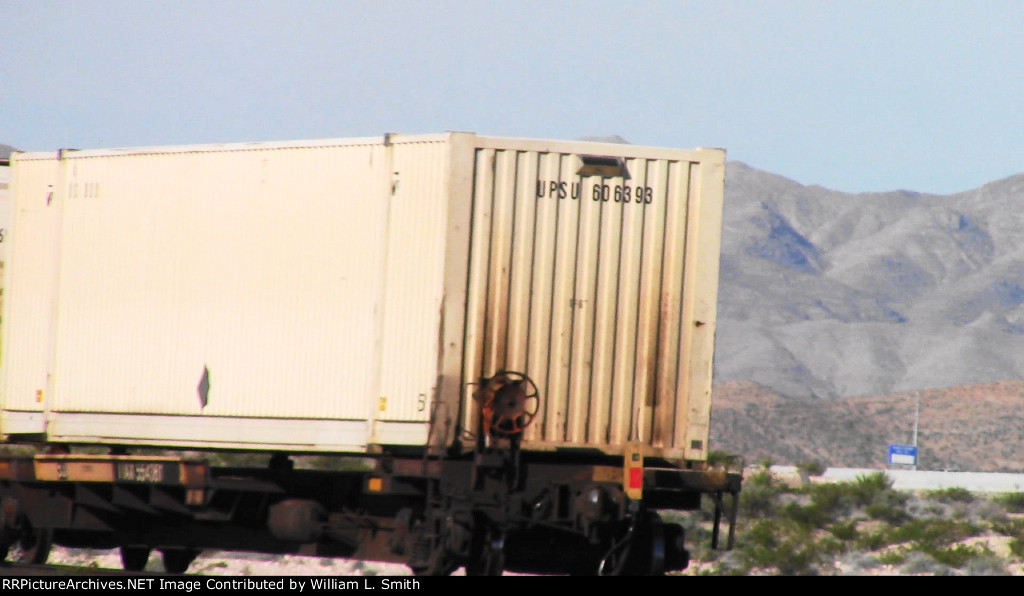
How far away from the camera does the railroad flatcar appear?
10.7m

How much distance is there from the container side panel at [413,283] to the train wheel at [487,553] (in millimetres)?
1050

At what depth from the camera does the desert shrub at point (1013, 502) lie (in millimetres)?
23805

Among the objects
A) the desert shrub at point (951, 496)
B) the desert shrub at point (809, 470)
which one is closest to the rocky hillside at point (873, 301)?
the desert shrub at point (809, 470)

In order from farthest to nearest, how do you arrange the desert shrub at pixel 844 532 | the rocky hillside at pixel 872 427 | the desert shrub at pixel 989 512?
the rocky hillside at pixel 872 427 → the desert shrub at pixel 989 512 → the desert shrub at pixel 844 532

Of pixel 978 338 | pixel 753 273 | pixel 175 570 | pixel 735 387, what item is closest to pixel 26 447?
pixel 175 570

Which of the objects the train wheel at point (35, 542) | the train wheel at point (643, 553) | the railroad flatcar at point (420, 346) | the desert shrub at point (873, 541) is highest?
the railroad flatcar at point (420, 346)

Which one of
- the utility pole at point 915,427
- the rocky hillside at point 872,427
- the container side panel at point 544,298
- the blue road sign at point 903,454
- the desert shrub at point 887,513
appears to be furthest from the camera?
the rocky hillside at point 872,427

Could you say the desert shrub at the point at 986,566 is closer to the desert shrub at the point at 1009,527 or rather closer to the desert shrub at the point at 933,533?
the desert shrub at the point at 933,533

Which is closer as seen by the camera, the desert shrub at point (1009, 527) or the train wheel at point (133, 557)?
the train wheel at point (133, 557)

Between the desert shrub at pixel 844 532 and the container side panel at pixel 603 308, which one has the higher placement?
the container side panel at pixel 603 308

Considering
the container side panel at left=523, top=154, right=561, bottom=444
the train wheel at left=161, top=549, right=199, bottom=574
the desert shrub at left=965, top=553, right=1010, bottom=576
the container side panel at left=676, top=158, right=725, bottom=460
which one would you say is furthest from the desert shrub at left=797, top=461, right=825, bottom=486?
the container side panel at left=523, top=154, right=561, bottom=444

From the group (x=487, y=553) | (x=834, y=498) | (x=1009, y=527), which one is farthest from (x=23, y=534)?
(x=834, y=498)

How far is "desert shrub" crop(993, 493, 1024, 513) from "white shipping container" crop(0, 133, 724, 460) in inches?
587
